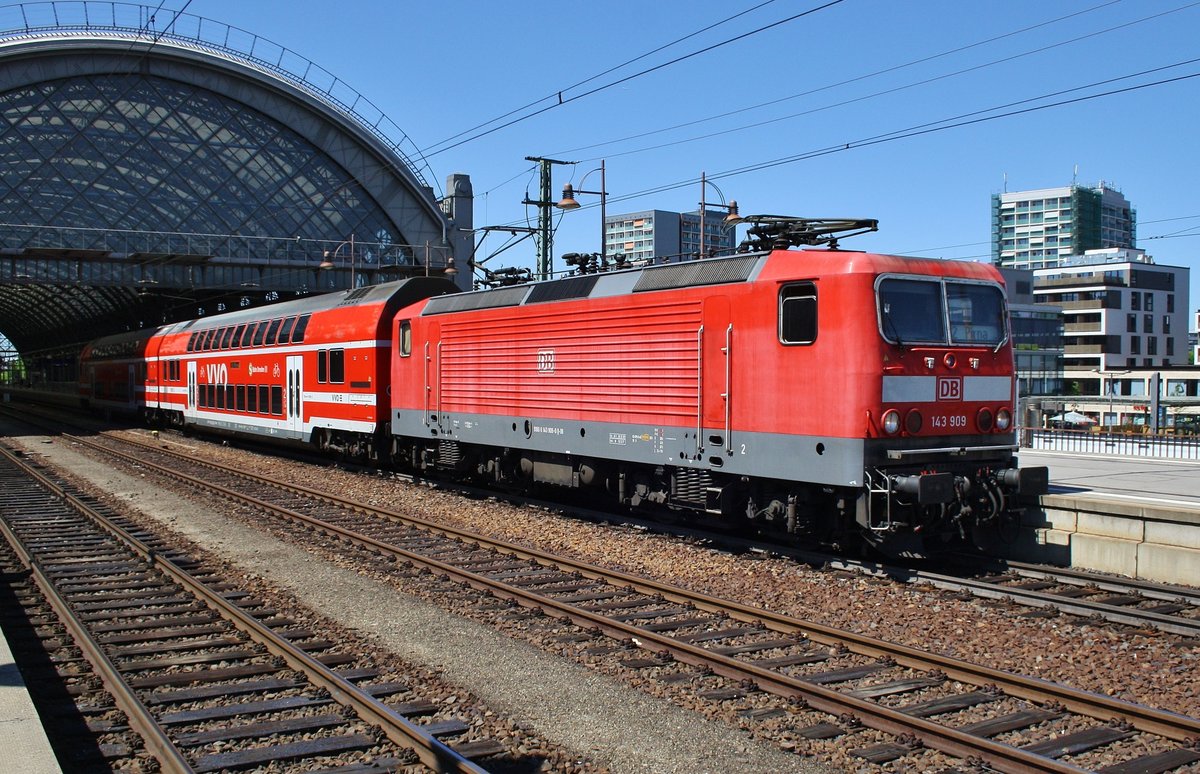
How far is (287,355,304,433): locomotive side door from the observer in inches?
987

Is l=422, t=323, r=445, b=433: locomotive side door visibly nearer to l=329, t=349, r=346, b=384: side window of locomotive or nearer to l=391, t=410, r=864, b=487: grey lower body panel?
l=391, t=410, r=864, b=487: grey lower body panel

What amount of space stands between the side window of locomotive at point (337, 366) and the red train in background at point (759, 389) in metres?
4.01

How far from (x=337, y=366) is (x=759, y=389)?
13943mm

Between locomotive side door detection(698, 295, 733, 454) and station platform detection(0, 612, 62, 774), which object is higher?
Result: locomotive side door detection(698, 295, 733, 454)

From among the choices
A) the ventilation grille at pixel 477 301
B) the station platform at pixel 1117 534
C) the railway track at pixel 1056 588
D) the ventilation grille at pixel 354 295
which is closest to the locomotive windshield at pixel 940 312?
the station platform at pixel 1117 534

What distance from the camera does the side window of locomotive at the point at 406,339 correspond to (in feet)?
68.0

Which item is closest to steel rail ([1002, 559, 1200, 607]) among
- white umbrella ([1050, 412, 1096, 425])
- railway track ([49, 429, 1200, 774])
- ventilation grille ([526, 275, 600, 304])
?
railway track ([49, 429, 1200, 774])

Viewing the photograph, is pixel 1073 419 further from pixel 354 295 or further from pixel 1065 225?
pixel 1065 225

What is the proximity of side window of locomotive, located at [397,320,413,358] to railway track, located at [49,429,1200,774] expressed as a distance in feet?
27.8

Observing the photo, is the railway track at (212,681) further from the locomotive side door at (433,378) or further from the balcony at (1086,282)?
the balcony at (1086,282)

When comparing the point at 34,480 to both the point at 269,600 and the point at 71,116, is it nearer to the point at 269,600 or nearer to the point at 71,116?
the point at 269,600

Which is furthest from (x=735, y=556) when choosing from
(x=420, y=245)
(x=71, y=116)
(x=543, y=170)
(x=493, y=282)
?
(x=71, y=116)

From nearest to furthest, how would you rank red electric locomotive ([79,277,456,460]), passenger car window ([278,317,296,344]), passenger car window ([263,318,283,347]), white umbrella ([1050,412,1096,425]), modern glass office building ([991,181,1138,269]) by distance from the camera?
red electric locomotive ([79,277,456,460]) → passenger car window ([278,317,296,344]) → passenger car window ([263,318,283,347]) → white umbrella ([1050,412,1096,425]) → modern glass office building ([991,181,1138,269])

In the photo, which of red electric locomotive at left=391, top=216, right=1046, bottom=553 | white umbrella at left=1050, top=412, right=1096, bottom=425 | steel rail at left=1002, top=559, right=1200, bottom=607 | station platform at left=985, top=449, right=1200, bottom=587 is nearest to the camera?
steel rail at left=1002, top=559, right=1200, bottom=607
